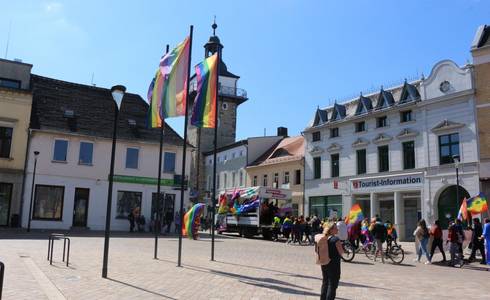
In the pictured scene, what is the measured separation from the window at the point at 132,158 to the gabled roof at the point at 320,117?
53.8 feet

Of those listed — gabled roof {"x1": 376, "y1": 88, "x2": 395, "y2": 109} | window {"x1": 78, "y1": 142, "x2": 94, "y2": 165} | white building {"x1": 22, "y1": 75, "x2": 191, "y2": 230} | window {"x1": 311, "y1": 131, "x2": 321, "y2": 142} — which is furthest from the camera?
window {"x1": 311, "y1": 131, "x2": 321, "y2": 142}

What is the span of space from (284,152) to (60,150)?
23.9 m

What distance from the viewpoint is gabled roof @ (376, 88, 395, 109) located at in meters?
36.7

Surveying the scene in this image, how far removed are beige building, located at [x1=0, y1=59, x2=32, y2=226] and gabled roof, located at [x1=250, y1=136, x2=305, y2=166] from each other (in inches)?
943

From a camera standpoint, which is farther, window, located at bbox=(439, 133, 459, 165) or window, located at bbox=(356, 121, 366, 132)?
window, located at bbox=(356, 121, 366, 132)

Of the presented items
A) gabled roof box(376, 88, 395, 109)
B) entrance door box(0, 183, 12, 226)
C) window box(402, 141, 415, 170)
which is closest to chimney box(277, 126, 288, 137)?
gabled roof box(376, 88, 395, 109)

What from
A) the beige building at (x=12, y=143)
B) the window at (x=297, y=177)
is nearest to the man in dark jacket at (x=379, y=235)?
the beige building at (x=12, y=143)

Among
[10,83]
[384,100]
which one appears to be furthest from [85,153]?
[384,100]

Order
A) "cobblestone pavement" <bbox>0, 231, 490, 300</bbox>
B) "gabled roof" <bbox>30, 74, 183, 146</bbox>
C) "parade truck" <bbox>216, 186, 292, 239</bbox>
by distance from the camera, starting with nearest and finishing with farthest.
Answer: "cobblestone pavement" <bbox>0, 231, 490, 300</bbox>
"parade truck" <bbox>216, 186, 292, 239</bbox>
"gabled roof" <bbox>30, 74, 183, 146</bbox>

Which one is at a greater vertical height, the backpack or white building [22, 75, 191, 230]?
white building [22, 75, 191, 230]

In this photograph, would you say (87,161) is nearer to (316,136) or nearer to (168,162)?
(168,162)

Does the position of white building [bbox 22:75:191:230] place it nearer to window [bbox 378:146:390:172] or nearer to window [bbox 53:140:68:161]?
window [bbox 53:140:68:161]

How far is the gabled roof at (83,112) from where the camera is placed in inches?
1391

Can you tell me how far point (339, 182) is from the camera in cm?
3997
